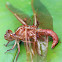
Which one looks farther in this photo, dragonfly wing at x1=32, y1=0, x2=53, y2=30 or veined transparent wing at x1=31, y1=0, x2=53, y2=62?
dragonfly wing at x1=32, y1=0, x2=53, y2=30

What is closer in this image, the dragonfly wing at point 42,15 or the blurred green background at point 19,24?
the blurred green background at point 19,24

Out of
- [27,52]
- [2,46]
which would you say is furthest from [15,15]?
[27,52]

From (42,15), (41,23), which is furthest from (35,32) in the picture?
(42,15)

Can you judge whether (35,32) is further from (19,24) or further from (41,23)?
(19,24)

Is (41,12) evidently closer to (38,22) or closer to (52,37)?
(38,22)

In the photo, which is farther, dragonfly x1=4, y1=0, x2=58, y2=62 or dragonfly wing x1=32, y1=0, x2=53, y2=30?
dragonfly wing x1=32, y1=0, x2=53, y2=30
